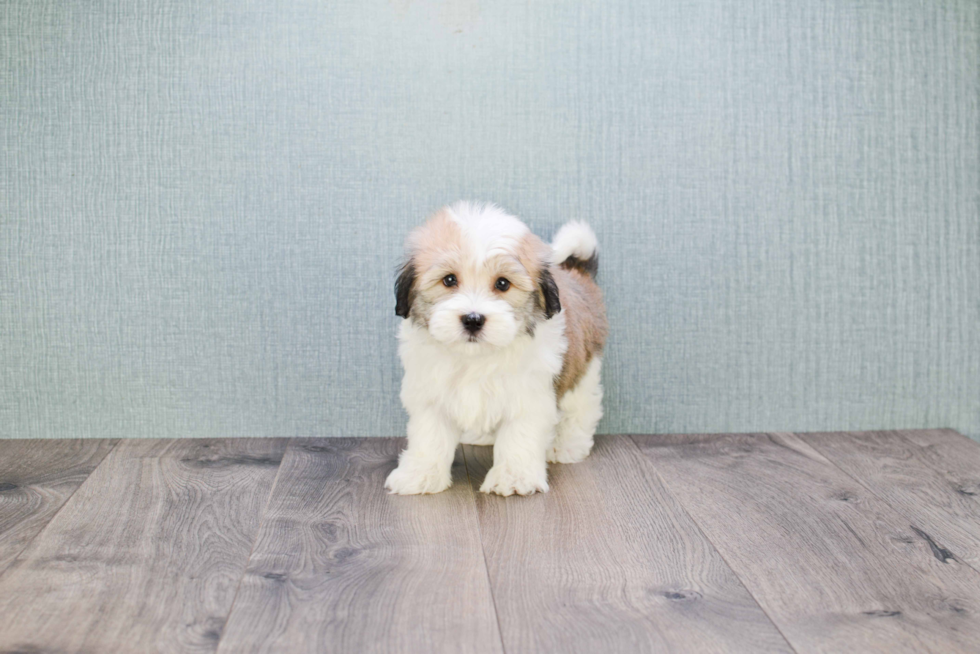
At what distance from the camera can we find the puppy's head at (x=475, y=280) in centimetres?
187

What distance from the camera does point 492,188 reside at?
98.9 inches

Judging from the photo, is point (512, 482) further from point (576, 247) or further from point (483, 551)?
point (576, 247)

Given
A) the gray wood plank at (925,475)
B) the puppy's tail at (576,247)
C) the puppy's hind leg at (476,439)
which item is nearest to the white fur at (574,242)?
the puppy's tail at (576,247)

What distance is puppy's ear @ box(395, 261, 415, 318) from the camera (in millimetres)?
1997

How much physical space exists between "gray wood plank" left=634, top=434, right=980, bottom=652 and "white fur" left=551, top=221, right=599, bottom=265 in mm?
617

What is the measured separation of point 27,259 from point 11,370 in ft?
1.11

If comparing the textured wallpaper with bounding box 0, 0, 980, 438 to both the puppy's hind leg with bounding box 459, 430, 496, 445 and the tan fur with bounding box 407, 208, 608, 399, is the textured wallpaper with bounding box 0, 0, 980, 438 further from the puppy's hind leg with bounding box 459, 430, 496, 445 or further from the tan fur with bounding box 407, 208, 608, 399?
the tan fur with bounding box 407, 208, 608, 399

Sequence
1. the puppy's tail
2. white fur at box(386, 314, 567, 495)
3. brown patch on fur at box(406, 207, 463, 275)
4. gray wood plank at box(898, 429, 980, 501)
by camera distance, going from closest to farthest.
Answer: brown patch on fur at box(406, 207, 463, 275) < white fur at box(386, 314, 567, 495) < gray wood plank at box(898, 429, 980, 501) < the puppy's tail

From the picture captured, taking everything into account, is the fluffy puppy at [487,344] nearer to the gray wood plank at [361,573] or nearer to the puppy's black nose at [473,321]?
the puppy's black nose at [473,321]

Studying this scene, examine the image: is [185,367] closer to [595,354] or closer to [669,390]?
[595,354]

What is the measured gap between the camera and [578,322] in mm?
2268

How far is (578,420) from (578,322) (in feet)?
1.04

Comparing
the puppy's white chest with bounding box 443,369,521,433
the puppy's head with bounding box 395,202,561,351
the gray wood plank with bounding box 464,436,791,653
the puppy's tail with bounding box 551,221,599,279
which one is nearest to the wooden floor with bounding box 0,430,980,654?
the gray wood plank with bounding box 464,436,791,653

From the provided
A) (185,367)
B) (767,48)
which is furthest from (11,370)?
(767,48)
